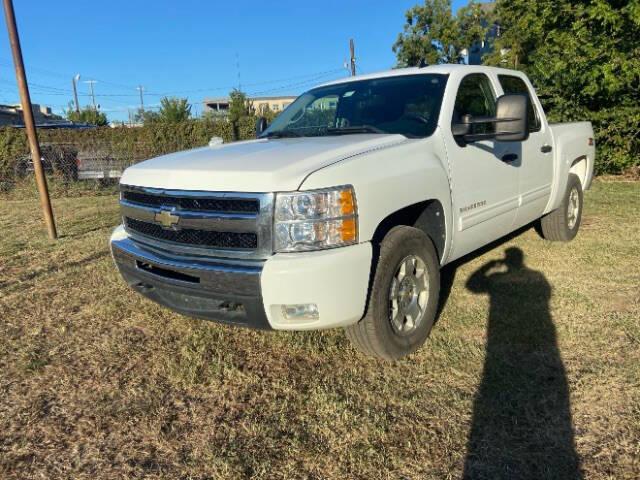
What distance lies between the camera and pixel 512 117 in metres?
3.39

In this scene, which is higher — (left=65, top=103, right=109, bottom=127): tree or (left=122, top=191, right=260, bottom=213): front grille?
(left=65, top=103, right=109, bottom=127): tree

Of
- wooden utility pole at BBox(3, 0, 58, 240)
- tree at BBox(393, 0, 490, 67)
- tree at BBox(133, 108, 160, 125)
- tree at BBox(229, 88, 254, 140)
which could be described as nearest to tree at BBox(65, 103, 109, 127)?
tree at BBox(133, 108, 160, 125)

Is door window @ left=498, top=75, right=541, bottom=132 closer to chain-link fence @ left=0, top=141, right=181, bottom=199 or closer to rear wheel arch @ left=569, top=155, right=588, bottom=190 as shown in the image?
rear wheel arch @ left=569, top=155, right=588, bottom=190

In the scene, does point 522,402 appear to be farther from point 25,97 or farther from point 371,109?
point 25,97

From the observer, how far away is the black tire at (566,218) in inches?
216

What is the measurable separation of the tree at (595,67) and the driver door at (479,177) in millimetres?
6726

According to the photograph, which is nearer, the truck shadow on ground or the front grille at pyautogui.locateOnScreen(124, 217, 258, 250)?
the truck shadow on ground

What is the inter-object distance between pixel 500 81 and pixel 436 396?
3044 millimetres

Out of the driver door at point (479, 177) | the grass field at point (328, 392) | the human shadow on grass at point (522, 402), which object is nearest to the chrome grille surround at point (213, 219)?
the grass field at point (328, 392)

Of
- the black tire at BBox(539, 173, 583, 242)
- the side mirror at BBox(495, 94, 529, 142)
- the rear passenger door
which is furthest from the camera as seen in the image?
the black tire at BBox(539, 173, 583, 242)

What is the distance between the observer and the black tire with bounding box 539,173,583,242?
5.48m

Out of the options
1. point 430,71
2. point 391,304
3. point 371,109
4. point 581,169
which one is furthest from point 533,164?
point 391,304

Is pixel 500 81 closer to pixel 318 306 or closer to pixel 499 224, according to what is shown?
pixel 499 224

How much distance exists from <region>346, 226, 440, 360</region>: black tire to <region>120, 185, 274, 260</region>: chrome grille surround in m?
0.67
